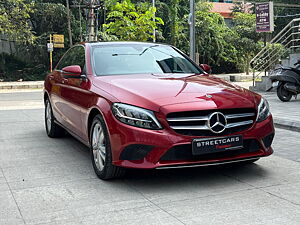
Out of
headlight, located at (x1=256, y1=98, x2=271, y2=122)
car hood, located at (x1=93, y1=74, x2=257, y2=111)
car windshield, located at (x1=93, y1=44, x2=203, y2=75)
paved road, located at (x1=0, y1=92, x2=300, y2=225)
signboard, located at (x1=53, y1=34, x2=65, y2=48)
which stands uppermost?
signboard, located at (x1=53, y1=34, x2=65, y2=48)

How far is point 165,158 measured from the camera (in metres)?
4.19

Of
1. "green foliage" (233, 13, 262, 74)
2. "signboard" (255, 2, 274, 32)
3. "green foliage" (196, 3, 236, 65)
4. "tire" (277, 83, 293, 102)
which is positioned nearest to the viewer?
"tire" (277, 83, 293, 102)

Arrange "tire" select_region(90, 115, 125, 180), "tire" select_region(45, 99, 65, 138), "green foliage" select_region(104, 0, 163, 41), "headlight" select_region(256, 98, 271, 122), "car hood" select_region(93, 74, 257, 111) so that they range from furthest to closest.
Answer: "green foliage" select_region(104, 0, 163, 41), "tire" select_region(45, 99, 65, 138), "headlight" select_region(256, 98, 271, 122), "tire" select_region(90, 115, 125, 180), "car hood" select_region(93, 74, 257, 111)

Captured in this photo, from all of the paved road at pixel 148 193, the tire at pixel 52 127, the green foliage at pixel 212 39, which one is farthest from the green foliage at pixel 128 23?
the paved road at pixel 148 193

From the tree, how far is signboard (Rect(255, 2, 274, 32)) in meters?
15.3

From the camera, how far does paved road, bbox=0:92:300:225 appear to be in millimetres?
3572

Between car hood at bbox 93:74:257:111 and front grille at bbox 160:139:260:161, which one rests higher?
car hood at bbox 93:74:257:111

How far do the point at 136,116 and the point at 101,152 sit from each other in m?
0.71


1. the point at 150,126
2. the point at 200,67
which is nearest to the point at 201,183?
the point at 150,126

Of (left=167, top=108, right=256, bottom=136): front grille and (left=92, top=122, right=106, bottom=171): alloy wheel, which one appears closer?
(left=167, top=108, right=256, bottom=136): front grille

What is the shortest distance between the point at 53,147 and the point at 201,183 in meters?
2.93

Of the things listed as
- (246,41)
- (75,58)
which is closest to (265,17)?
(75,58)

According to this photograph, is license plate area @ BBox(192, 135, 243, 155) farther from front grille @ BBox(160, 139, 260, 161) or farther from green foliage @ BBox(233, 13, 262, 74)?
green foliage @ BBox(233, 13, 262, 74)

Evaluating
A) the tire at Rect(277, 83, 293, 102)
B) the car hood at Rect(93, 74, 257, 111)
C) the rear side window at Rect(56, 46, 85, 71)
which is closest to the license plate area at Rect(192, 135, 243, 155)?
the car hood at Rect(93, 74, 257, 111)
